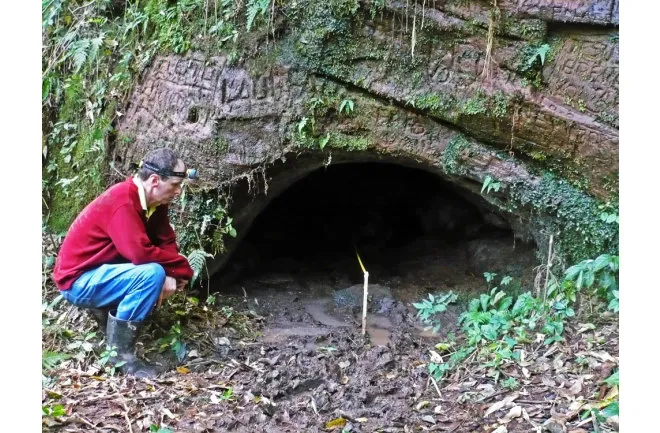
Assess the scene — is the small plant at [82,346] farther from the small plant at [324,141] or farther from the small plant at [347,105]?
the small plant at [347,105]

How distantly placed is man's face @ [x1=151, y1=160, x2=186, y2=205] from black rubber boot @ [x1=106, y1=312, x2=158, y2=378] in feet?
3.07

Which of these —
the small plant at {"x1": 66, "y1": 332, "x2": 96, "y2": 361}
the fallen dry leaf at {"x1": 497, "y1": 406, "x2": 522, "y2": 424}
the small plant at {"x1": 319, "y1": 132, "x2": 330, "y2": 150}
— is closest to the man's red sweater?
the small plant at {"x1": 66, "y1": 332, "x2": 96, "y2": 361}

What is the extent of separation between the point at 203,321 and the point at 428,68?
3.00 m

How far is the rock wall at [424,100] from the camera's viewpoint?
188 inches

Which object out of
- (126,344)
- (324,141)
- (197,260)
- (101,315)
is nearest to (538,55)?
(324,141)

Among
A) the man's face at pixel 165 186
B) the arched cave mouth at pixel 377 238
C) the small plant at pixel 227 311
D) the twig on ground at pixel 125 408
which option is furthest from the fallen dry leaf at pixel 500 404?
the man's face at pixel 165 186

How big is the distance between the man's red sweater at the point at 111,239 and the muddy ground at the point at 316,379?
0.81 metres

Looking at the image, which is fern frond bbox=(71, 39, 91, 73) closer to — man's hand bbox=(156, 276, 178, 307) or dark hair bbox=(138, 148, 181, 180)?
dark hair bbox=(138, 148, 181, 180)

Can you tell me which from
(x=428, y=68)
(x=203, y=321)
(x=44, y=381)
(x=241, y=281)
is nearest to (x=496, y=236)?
(x=428, y=68)

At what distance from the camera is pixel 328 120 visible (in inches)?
211

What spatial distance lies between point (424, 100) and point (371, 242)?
3914 mm

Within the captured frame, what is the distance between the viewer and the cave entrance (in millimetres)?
6445

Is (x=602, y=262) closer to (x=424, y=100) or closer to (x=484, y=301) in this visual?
(x=484, y=301)

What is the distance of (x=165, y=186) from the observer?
168 inches
